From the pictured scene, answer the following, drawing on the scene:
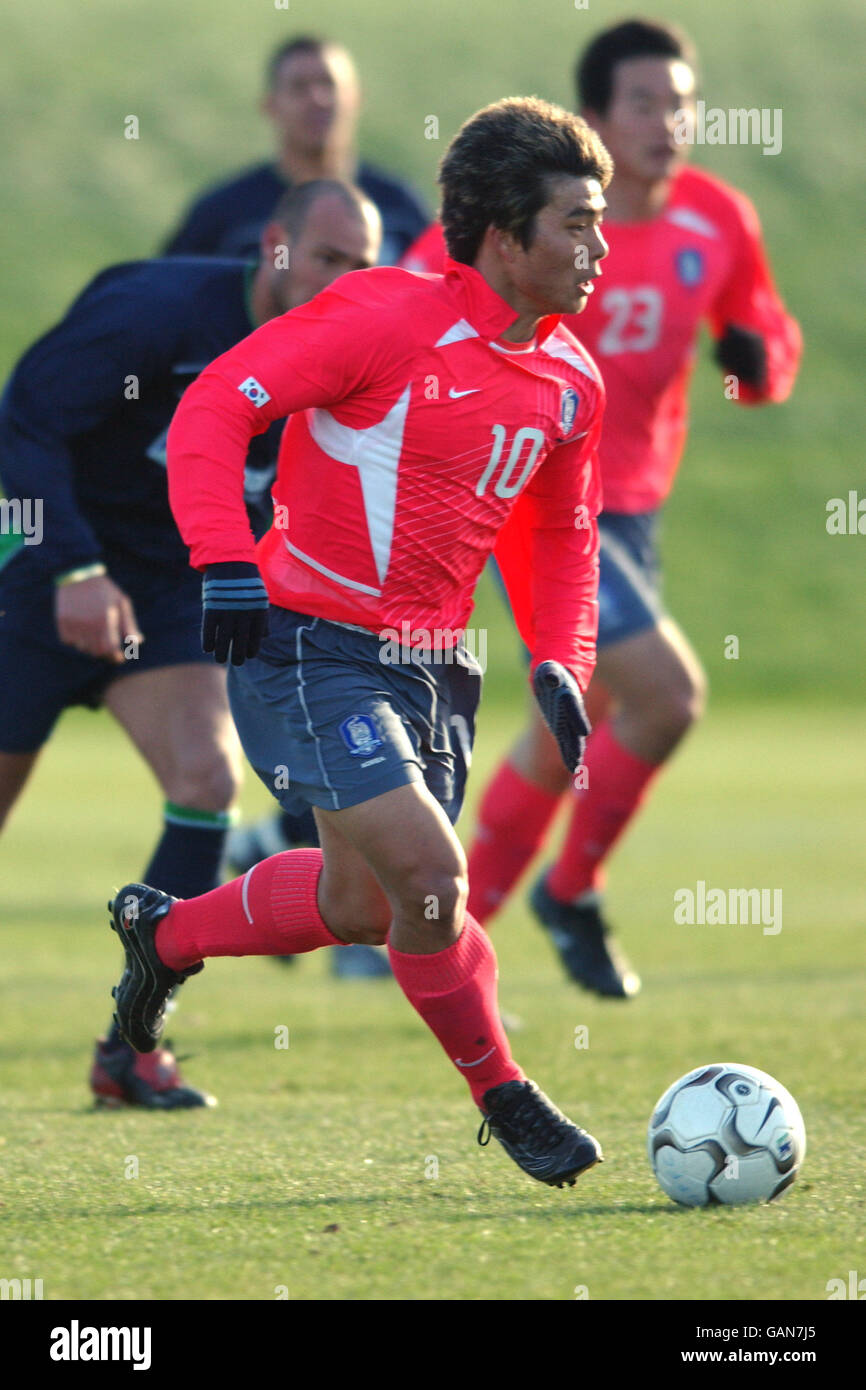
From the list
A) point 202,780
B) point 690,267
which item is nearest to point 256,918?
point 202,780

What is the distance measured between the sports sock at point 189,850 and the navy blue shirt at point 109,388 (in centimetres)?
74

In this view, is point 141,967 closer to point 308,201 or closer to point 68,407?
point 68,407

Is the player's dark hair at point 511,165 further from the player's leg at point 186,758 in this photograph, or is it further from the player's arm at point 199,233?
the player's arm at point 199,233

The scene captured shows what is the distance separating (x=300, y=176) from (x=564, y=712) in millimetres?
4358

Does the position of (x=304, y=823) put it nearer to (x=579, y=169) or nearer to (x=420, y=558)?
(x=420, y=558)

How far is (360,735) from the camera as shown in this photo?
3.90 meters

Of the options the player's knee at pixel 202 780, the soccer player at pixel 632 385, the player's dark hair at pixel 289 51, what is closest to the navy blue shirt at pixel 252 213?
the player's dark hair at pixel 289 51

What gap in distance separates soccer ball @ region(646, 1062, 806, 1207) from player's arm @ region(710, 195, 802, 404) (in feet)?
11.7

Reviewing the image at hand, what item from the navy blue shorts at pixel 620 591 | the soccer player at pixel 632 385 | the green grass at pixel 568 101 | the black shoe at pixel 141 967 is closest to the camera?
the black shoe at pixel 141 967

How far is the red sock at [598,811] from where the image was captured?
22.5 feet

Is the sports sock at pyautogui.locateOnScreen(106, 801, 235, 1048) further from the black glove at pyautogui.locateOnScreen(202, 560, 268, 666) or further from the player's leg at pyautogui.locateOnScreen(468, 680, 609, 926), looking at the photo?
the player's leg at pyautogui.locateOnScreen(468, 680, 609, 926)
